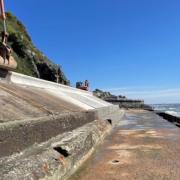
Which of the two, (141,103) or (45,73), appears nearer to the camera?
(45,73)

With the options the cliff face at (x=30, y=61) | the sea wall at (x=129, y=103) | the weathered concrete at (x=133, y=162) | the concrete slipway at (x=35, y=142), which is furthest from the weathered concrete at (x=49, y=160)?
the sea wall at (x=129, y=103)

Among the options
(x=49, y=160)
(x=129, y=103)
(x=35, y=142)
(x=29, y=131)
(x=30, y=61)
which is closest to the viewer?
(x=49, y=160)

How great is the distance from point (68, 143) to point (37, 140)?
47 centimetres

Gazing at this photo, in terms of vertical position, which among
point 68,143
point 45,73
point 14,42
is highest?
point 14,42

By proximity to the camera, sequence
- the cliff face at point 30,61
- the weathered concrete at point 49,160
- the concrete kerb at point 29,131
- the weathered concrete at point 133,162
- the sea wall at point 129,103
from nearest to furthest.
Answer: the weathered concrete at point 49,160 → the concrete kerb at point 29,131 → the weathered concrete at point 133,162 → the cliff face at point 30,61 → the sea wall at point 129,103

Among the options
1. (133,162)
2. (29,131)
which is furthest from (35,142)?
(133,162)

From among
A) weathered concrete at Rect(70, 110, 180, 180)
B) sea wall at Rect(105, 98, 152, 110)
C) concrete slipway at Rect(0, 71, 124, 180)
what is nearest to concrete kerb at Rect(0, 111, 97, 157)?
concrete slipway at Rect(0, 71, 124, 180)

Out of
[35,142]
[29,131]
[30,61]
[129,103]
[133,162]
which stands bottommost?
[133,162]

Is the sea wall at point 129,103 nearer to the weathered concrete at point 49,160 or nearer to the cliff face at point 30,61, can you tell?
the cliff face at point 30,61

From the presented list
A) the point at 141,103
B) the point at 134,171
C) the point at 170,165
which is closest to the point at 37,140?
the point at 134,171

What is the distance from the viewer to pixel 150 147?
25.2ft

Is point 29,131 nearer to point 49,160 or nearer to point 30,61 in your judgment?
point 49,160

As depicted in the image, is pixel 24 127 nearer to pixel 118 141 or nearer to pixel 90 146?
pixel 90 146

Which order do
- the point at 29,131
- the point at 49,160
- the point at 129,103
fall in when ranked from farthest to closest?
the point at 129,103 → the point at 29,131 → the point at 49,160
